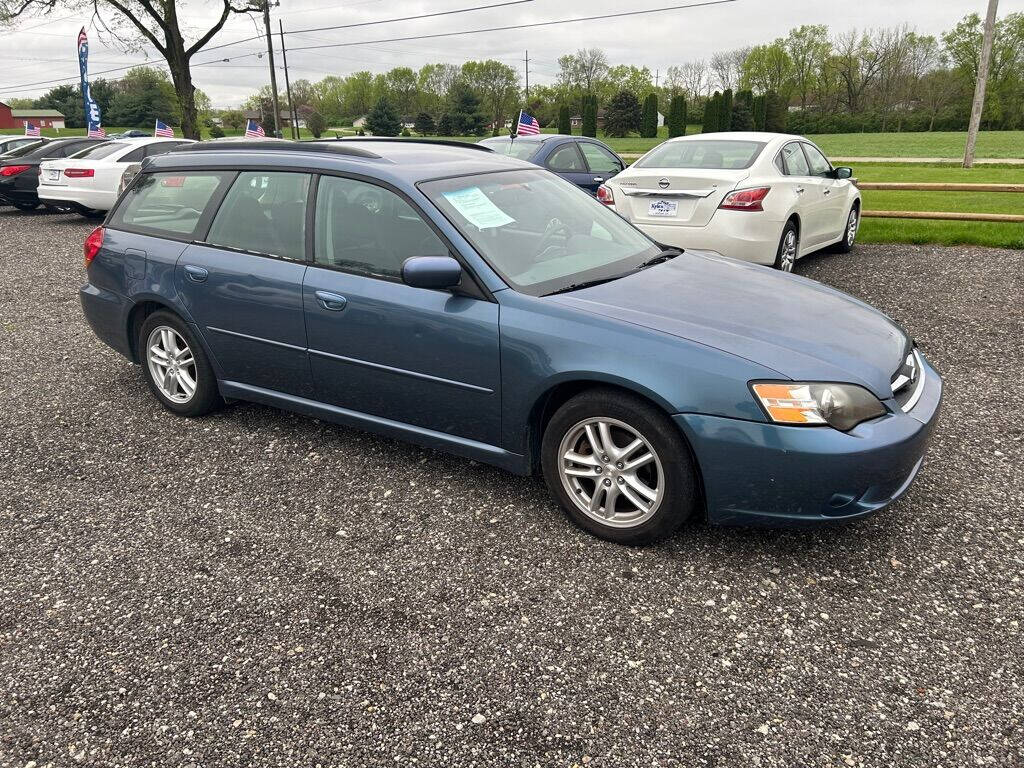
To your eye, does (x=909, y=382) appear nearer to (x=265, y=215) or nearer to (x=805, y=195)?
(x=265, y=215)

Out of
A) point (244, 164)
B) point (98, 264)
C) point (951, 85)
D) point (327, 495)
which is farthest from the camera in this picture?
point (951, 85)

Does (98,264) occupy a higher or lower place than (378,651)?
higher

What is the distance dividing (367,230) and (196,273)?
3.96ft

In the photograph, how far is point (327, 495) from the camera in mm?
3969

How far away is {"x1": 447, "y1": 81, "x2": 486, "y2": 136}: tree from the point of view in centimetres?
7694

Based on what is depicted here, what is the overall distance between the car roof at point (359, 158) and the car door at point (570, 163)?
6.59 meters

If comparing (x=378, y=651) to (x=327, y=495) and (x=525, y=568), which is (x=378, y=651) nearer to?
(x=525, y=568)

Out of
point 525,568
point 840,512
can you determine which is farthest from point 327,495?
point 840,512

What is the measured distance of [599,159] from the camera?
1222 cm

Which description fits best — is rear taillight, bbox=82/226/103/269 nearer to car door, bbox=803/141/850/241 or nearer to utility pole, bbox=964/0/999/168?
car door, bbox=803/141/850/241

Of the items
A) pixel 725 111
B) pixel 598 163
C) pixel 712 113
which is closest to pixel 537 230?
pixel 598 163

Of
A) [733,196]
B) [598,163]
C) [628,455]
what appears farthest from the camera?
[598,163]

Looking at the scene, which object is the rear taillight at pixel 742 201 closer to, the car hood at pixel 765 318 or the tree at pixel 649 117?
the car hood at pixel 765 318

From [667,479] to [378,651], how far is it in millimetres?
1285
